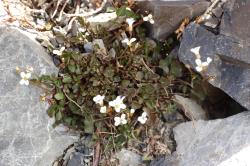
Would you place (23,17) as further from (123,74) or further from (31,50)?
(123,74)

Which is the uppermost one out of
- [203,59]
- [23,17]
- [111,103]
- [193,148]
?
[23,17]

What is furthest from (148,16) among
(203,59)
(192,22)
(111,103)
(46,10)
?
(46,10)

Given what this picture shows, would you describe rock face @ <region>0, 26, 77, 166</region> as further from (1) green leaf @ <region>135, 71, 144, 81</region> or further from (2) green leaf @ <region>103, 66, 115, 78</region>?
(1) green leaf @ <region>135, 71, 144, 81</region>

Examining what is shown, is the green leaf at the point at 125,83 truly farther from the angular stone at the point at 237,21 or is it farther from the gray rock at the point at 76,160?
the angular stone at the point at 237,21

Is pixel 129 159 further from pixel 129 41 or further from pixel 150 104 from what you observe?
pixel 129 41

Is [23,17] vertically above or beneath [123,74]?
above

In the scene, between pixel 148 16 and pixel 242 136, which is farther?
pixel 148 16

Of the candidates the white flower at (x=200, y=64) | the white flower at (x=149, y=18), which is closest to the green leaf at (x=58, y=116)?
the white flower at (x=149, y=18)
